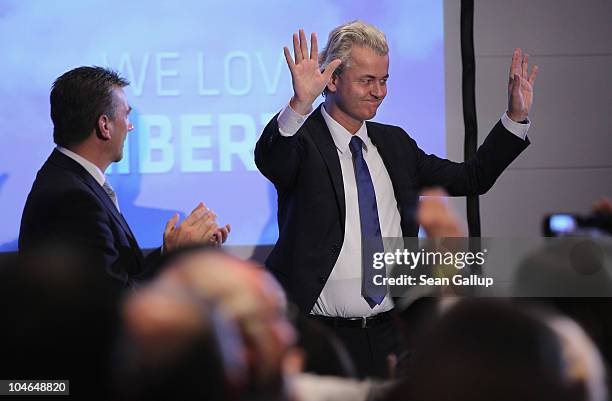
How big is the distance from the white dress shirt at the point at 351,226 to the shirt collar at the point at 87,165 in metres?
0.59

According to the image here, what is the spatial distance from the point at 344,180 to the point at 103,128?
2.66ft

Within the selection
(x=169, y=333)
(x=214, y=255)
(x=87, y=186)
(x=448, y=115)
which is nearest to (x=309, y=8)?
(x=448, y=115)

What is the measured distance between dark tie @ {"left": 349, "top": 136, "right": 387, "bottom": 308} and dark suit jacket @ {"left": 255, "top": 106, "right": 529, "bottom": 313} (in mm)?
78

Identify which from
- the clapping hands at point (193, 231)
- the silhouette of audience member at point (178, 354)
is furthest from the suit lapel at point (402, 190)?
the silhouette of audience member at point (178, 354)

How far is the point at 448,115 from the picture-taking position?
4180 mm

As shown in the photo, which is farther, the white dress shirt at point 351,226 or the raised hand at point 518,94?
the raised hand at point 518,94

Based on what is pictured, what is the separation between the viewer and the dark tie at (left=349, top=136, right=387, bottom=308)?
3.04 meters

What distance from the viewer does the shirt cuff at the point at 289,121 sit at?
2871mm

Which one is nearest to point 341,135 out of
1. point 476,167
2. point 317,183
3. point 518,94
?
point 317,183

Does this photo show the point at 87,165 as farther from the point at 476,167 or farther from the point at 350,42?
the point at 476,167

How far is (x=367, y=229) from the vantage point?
3078 millimetres

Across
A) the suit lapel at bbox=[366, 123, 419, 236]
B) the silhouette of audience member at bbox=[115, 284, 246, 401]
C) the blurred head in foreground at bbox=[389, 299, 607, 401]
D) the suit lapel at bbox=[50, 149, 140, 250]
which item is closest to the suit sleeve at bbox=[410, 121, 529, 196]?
the suit lapel at bbox=[366, 123, 419, 236]

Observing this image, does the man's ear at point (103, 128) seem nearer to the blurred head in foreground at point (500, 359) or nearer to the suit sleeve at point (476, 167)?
the suit sleeve at point (476, 167)

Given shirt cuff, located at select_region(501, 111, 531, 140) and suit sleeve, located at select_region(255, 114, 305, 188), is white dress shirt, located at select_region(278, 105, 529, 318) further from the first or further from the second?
shirt cuff, located at select_region(501, 111, 531, 140)
